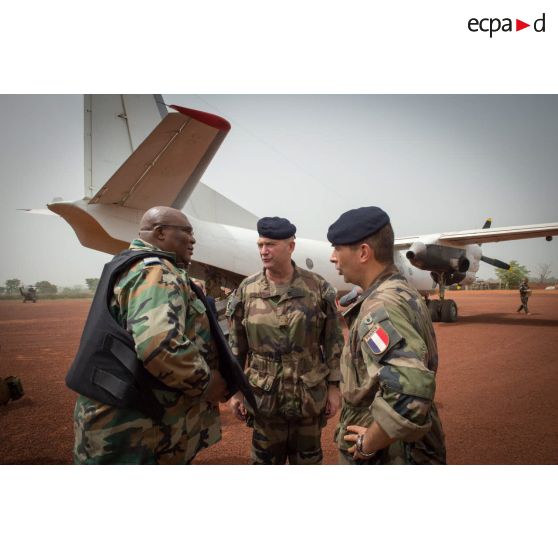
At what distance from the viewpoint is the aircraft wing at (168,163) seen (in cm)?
424

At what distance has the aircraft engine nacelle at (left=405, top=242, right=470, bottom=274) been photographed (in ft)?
34.8

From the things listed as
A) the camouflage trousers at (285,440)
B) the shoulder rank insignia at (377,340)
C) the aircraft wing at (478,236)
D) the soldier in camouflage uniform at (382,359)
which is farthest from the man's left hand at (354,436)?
the aircraft wing at (478,236)

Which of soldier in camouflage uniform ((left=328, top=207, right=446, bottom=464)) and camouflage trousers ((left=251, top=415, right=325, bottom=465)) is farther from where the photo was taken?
camouflage trousers ((left=251, top=415, right=325, bottom=465))

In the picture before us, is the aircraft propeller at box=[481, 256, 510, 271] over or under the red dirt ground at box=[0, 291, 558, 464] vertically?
over

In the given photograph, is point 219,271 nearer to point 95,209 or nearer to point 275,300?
point 95,209

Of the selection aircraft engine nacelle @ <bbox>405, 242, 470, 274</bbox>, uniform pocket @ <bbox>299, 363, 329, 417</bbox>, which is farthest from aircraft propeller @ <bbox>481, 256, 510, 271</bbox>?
uniform pocket @ <bbox>299, 363, 329, 417</bbox>

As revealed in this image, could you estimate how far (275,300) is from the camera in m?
2.82

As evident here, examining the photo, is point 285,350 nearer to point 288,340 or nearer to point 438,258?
point 288,340

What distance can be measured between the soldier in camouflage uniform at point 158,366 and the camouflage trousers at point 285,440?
0.63 meters

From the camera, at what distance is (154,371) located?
1.75 meters

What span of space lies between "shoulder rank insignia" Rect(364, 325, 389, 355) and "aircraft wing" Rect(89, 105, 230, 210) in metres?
3.06

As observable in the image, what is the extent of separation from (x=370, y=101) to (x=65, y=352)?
825cm

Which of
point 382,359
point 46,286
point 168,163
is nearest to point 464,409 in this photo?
point 382,359

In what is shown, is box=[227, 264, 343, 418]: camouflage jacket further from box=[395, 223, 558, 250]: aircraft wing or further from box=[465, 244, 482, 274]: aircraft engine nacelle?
box=[465, 244, 482, 274]: aircraft engine nacelle
